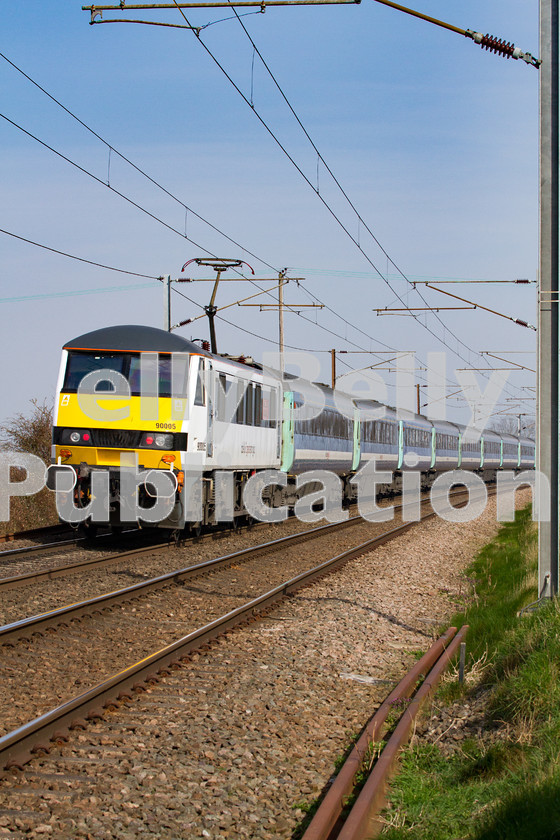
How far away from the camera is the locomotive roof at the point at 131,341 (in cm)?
1416

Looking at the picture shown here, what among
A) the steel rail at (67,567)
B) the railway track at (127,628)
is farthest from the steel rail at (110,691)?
the steel rail at (67,567)

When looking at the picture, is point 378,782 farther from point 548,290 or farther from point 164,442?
point 164,442

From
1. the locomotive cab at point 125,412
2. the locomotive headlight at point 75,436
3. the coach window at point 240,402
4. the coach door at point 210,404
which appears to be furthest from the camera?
the coach window at point 240,402

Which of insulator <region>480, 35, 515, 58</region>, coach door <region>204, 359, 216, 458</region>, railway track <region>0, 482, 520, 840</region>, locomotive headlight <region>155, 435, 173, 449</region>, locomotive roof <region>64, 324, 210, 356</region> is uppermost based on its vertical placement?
insulator <region>480, 35, 515, 58</region>

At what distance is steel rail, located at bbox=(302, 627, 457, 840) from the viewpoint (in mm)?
4145

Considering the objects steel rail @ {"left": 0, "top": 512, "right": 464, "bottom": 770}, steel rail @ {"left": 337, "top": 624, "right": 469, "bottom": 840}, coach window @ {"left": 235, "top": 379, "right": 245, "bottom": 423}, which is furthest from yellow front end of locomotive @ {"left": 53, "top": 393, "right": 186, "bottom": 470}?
steel rail @ {"left": 337, "top": 624, "right": 469, "bottom": 840}

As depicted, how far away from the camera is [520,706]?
5445 mm

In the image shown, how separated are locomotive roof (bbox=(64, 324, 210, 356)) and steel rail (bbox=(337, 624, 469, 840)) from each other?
8.63m

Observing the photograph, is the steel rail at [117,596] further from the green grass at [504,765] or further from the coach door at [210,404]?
the green grass at [504,765]

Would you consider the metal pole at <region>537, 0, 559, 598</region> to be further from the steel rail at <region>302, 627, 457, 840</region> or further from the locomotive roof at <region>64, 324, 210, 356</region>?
the locomotive roof at <region>64, 324, 210, 356</region>

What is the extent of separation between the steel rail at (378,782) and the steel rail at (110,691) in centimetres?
189

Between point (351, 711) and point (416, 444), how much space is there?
105ft

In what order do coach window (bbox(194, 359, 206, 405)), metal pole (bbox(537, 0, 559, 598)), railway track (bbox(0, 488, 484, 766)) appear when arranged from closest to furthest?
railway track (bbox(0, 488, 484, 766)) → metal pole (bbox(537, 0, 559, 598)) → coach window (bbox(194, 359, 206, 405))

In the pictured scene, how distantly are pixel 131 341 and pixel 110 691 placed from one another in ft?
28.7
